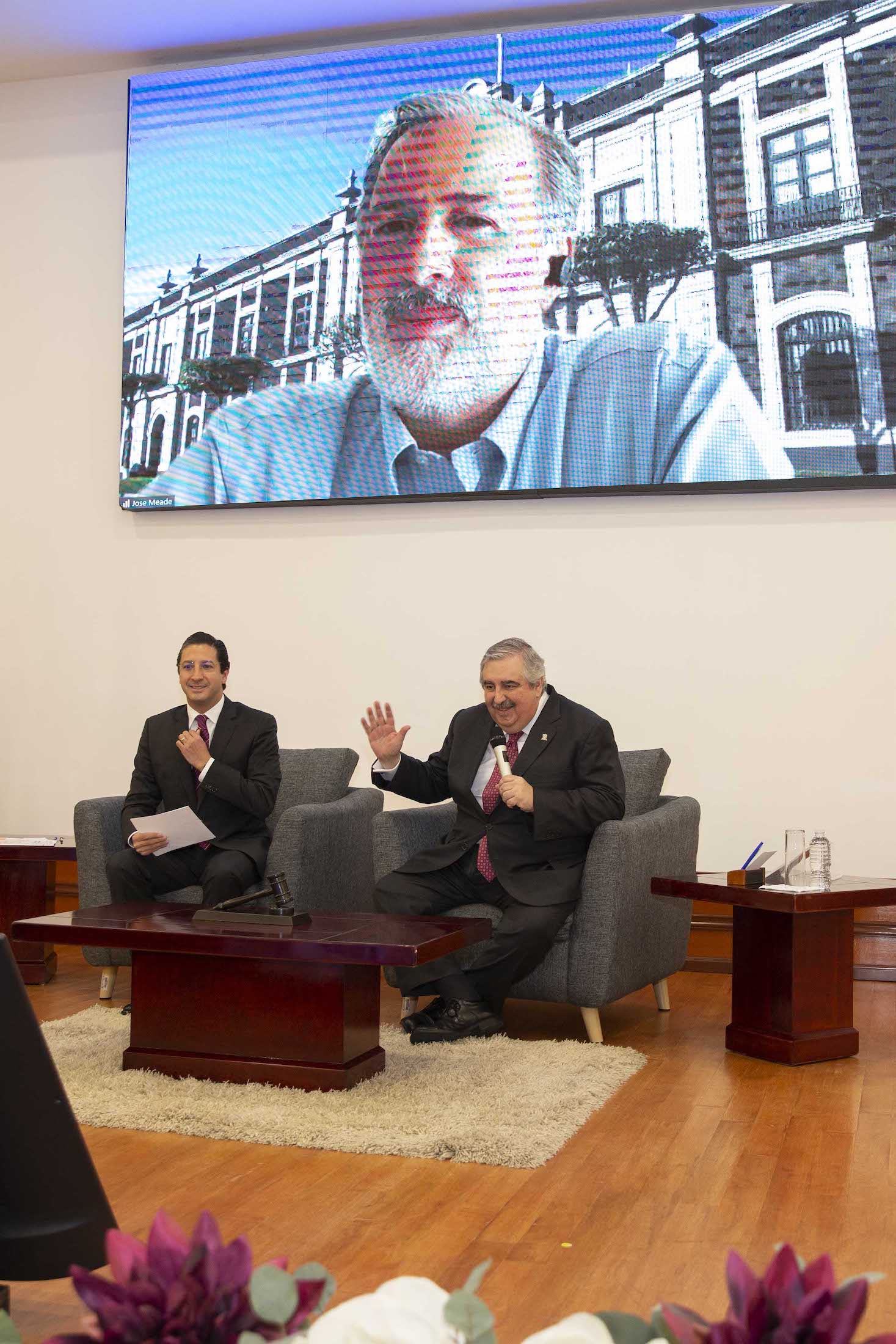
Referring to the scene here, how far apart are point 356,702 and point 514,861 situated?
176cm

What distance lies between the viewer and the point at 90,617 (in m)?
5.99

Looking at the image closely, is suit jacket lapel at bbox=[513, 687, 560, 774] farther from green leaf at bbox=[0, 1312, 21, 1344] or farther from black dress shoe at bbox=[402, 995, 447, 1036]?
green leaf at bbox=[0, 1312, 21, 1344]

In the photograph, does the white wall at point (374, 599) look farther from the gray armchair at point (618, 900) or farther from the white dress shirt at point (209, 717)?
the white dress shirt at point (209, 717)

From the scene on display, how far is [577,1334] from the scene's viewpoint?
0.47 metres

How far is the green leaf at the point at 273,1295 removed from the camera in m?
0.48

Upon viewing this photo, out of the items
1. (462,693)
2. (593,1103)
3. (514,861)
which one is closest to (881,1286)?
(593,1103)

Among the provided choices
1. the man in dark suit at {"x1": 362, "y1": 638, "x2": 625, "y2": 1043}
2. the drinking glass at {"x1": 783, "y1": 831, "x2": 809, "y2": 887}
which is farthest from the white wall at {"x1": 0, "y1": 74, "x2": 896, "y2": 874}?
the drinking glass at {"x1": 783, "y1": 831, "x2": 809, "y2": 887}

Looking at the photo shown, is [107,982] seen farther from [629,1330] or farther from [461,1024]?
[629,1330]

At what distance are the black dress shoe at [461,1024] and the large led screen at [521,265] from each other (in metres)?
2.32

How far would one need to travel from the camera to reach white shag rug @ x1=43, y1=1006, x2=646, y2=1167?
9.40ft

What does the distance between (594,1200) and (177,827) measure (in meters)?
2.18

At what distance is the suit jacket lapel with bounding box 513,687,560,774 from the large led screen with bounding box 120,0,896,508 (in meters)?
1.41

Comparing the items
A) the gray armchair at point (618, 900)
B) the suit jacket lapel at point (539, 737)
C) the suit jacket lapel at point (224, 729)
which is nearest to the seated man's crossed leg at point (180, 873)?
the suit jacket lapel at point (224, 729)

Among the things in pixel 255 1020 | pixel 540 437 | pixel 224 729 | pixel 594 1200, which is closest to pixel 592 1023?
pixel 255 1020
